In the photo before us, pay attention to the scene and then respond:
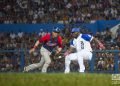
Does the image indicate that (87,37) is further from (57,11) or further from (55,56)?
(57,11)

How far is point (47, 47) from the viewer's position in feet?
54.4

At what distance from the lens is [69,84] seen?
10766mm

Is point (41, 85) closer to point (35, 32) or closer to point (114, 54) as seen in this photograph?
point (114, 54)

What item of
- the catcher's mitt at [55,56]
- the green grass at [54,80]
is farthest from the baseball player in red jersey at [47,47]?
the green grass at [54,80]

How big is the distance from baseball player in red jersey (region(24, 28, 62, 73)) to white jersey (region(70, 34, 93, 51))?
601mm

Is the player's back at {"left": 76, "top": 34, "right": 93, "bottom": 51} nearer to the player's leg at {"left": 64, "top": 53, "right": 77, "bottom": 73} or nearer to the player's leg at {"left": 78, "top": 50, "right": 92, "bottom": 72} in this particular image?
the player's leg at {"left": 78, "top": 50, "right": 92, "bottom": 72}

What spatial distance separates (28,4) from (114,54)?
39.1ft

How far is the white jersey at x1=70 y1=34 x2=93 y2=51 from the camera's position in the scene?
629 inches

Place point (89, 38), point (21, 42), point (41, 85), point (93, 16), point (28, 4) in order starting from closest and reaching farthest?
1. point (41, 85)
2. point (89, 38)
3. point (21, 42)
4. point (93, 16)
5. point (28, 4)

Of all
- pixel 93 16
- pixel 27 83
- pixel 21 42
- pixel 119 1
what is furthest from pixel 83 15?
pixel 27 83

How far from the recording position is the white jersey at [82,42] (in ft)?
52.4

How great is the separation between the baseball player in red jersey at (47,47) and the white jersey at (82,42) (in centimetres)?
60

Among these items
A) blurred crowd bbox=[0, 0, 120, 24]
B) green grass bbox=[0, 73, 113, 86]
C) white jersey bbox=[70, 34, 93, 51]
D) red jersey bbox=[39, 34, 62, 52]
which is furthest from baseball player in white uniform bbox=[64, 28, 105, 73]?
blurred crowd bbox=[0, 0, 120, 24]

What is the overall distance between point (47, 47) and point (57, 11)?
1047 centimetres
